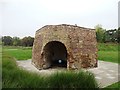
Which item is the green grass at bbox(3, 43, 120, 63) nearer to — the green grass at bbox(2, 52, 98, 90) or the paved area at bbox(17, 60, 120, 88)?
the paved area at bbox(17, 60, 120, 88)

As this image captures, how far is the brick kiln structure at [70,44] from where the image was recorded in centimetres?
1087

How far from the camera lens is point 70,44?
1081 centimetres

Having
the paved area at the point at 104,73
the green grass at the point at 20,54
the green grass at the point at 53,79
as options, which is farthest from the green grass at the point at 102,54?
the green grass at the point at 53,79

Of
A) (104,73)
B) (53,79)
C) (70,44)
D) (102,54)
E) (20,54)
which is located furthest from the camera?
(20,54)

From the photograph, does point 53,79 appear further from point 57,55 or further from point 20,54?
point 20,54

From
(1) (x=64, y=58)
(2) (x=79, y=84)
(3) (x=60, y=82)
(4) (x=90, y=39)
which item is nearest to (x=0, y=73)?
(3) (x=60, y=82)

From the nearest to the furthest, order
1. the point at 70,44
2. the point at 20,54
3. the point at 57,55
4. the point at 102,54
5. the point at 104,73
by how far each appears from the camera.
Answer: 1. the point at 104,73
2. the point at 70,44
3. the point at 57,55
4. the point at 102,54
5. the point at 20,54

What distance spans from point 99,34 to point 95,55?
29420 millimetres

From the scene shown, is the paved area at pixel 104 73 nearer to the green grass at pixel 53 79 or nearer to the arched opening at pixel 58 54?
the green grass at pixel 53 79

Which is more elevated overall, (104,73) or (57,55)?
(57,55)

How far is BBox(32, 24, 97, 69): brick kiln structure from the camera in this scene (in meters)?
10.9

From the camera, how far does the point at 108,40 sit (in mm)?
40094

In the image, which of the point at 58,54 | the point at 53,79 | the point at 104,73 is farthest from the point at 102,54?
the point at 53,79

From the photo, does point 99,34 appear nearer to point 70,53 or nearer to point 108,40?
point 108,40
